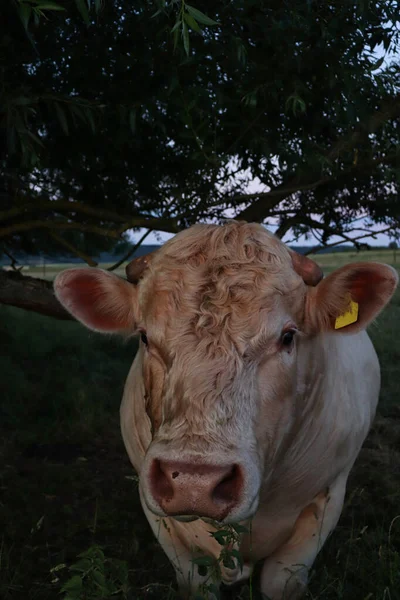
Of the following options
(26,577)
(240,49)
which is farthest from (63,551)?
(240,49)

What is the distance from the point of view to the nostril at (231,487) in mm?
2248

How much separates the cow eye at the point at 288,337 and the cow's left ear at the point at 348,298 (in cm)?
26

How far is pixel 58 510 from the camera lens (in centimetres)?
493

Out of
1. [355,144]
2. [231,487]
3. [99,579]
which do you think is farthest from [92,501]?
[355,144]

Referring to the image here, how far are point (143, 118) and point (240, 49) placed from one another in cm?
183

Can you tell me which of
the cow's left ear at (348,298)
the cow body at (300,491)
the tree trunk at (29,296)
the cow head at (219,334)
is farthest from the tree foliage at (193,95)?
the cow body at (300,491)

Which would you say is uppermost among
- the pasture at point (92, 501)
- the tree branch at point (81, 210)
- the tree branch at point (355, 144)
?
the tree branch at point (355, 144)

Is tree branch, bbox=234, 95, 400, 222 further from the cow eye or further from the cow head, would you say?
the cow eye

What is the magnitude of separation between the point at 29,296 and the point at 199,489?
388cm

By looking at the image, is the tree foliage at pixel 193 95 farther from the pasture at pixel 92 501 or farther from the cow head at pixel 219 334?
the pasture at pixel 92 501

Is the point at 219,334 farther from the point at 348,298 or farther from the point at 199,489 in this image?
the point at 348,298

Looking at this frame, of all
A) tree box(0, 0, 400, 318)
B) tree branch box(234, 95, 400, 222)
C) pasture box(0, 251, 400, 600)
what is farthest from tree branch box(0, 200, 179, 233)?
pasture box(0, 251, 400, 600)

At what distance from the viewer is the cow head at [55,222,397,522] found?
7.47 feet

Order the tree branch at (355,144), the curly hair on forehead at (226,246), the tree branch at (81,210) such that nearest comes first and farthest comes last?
the curly hair on forehead at (226,246) → the tree branch at (355,144) → the tree branch at (81,210)
